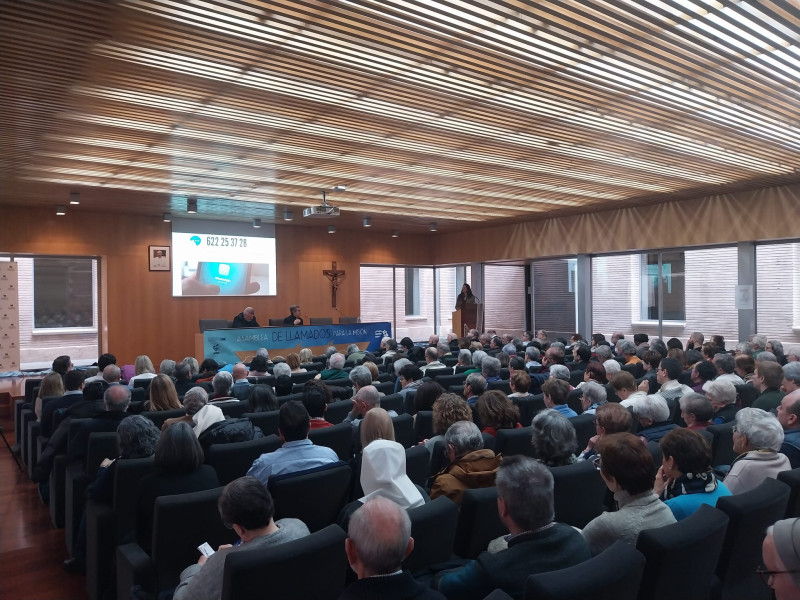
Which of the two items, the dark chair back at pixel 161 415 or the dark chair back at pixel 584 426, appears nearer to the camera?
the dark chair back at pixel 584 426

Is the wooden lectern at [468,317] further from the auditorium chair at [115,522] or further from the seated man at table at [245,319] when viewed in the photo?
the auditorium chair at [115,522]

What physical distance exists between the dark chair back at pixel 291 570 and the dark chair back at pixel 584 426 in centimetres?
251

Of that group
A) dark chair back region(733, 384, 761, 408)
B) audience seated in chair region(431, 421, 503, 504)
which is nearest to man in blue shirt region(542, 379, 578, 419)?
audience seated in chair region(431, 421, 503, 504)

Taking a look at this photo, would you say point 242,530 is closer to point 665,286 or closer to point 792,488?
point 792,488

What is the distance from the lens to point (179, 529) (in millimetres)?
2740

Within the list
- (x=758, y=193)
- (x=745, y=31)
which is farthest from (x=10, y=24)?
(x=758, y=193)

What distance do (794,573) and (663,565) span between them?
59cm

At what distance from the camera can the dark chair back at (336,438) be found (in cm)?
395

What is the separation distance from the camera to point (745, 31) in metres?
4.38

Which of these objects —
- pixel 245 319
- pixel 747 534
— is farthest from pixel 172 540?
pixel 245 319

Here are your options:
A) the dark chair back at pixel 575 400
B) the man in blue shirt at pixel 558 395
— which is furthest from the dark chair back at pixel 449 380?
the man in blue shirt at pixel 558 395

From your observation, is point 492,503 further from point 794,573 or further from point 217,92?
point 217,92

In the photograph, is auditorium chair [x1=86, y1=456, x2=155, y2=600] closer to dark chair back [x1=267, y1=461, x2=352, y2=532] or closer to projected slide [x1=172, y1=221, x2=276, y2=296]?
dark chair back [x1=267, y1=461, x2=352, y2=532]

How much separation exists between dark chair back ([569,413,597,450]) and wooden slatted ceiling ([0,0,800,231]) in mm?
2911
